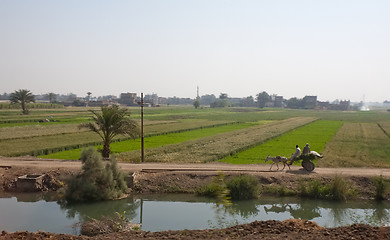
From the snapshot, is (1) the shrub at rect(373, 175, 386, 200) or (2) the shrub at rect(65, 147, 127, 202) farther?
(1) the shrub at rect(373, 175, 386, 200)

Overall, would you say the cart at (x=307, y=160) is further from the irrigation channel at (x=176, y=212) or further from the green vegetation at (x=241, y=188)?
the green vegetation at (x=241, y=188)

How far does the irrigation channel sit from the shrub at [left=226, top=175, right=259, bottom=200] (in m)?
0.43

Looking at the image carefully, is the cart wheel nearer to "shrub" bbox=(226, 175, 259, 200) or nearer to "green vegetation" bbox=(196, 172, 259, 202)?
"green vegetation" bbox=(196, 172, 259, 202)

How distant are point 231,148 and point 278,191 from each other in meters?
14.8

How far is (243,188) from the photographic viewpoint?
21.7 metres

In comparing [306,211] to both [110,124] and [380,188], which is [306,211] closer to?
[380,188]

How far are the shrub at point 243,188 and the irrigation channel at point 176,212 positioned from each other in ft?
1.43

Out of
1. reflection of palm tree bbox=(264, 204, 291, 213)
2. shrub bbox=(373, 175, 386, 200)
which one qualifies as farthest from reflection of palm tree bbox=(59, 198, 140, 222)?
shrub bbox=(373, 175, 386, 200)

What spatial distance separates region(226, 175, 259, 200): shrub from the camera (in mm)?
21641

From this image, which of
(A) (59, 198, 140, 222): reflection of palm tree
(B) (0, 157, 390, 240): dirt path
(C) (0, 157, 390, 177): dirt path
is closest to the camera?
(B) (0, 157, 390, 240): dirt path

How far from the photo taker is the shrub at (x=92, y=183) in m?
21.1

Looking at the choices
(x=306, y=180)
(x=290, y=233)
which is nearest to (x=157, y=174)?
(x=306, y=180)

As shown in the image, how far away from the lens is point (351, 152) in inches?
1432

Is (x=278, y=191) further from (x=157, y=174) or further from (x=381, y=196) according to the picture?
(x=157, y=174)
